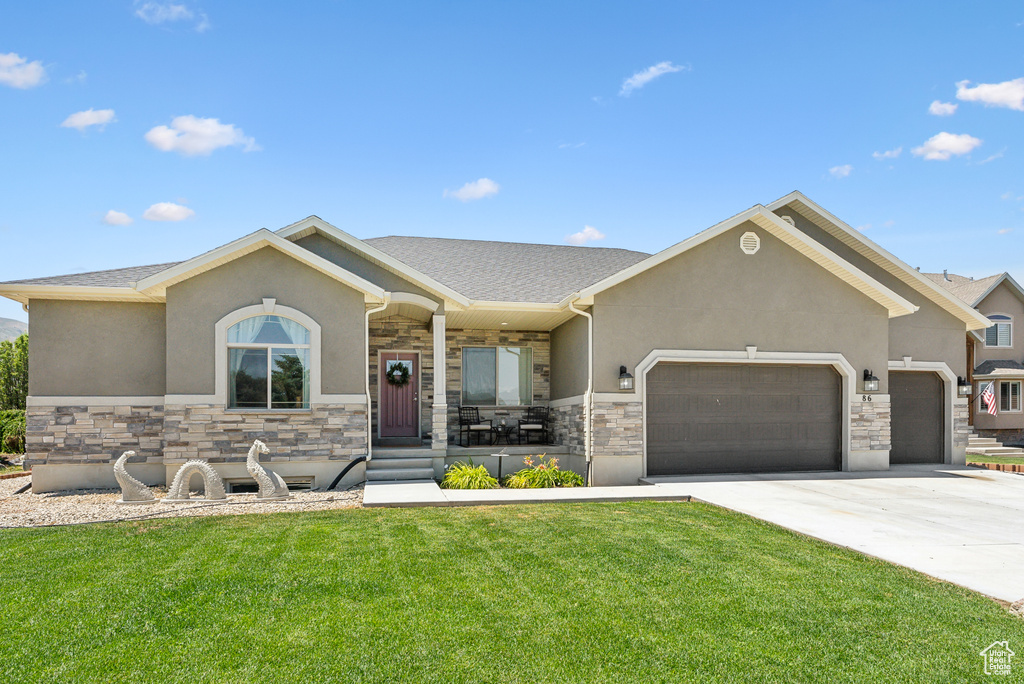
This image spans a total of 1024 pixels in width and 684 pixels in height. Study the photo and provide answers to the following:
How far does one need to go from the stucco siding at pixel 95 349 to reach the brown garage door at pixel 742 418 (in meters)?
8.87

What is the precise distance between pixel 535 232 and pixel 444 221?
3.34 metres

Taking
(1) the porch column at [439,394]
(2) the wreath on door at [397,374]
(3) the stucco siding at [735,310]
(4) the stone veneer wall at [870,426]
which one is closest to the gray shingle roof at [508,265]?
(1) the porch column at [439,394]

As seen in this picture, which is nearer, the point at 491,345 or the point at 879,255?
the point at 879,255

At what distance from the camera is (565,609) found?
4707 mm

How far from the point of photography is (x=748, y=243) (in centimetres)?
1231

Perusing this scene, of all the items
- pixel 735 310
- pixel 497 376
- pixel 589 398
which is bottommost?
pixel 589 398

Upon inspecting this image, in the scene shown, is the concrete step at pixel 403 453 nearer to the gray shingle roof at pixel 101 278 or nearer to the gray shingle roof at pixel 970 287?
the gray shingle roof at pixel 101 278

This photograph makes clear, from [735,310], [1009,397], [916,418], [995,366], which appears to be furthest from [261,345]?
[1009,397]

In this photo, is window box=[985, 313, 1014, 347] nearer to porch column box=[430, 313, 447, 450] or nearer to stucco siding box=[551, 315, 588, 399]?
stucco siding box=[551, 315, 588, 399]

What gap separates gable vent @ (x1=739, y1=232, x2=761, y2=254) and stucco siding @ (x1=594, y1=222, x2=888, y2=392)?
84 mm

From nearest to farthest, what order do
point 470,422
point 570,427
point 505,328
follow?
point 570,427, point 470,422, point 505,328

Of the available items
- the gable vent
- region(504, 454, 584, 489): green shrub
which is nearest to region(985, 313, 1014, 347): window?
the gable vent

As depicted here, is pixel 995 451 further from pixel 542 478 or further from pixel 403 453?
pixel 403 453

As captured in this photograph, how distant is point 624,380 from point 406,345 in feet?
17.5
